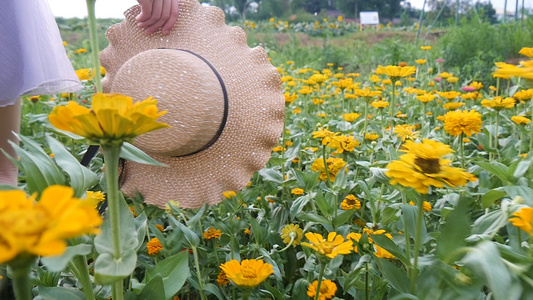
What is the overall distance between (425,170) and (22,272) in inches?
17.2

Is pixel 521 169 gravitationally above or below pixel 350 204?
above

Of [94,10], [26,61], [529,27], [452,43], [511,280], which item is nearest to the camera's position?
[511,280]

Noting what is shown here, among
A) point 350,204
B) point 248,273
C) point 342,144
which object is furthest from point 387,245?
point 342,144

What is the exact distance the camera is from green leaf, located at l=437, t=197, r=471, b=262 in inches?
21.9

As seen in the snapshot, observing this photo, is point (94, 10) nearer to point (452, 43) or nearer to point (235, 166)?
point (235, 166)

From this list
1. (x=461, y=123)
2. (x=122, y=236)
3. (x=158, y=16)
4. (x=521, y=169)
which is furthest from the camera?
(x=461, y=123)

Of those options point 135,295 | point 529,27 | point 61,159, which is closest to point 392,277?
point 135,295

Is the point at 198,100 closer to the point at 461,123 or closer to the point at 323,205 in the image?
the point at 323,205

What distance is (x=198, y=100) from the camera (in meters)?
0.92

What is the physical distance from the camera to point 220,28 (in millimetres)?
1040

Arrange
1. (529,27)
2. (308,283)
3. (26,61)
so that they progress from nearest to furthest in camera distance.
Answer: (308,283) < (26,61) < (529,27)

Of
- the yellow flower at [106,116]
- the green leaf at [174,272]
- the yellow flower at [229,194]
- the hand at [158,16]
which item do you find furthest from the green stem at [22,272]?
the hand at [158,16]

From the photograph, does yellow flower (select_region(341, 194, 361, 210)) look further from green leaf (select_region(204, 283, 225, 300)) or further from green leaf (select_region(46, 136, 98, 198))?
green leaf (select_region(46, 136, 98, 198))

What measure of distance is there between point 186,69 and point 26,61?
0.48m
